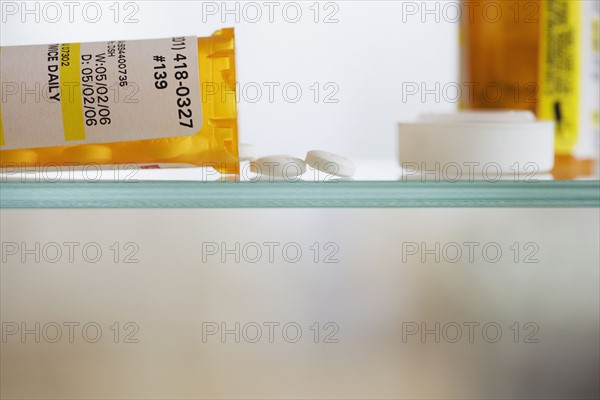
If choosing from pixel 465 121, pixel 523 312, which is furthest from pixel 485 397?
pixel 465 121

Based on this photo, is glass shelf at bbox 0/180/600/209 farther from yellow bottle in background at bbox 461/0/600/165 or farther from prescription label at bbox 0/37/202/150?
yellow bottle in background at bbox 461/0/600/165

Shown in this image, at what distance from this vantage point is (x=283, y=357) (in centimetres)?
36

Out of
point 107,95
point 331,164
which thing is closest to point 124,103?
point 107,95

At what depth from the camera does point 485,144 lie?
1.23 ft

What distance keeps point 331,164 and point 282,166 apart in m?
0.02

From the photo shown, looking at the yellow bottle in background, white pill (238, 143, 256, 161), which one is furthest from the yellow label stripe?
the yellow bottle in background

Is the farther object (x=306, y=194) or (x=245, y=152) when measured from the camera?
(x=245, y=152)

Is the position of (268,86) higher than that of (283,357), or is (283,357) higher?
(268,86)

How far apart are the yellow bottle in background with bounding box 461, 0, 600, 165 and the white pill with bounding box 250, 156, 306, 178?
0.22 meters

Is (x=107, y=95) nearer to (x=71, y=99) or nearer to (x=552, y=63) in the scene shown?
(x=71, y=99)

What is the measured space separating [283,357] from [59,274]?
0.12m

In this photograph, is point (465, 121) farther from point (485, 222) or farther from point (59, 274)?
point (59, 274)

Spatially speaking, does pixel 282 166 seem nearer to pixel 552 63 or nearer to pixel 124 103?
pixel 124 103

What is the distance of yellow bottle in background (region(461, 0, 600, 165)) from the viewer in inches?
19.5
